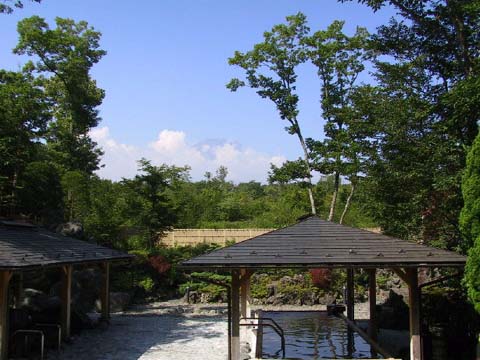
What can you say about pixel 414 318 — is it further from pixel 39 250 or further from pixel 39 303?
pixel 39 303

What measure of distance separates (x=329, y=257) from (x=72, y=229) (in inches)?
650

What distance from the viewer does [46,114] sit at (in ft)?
87.2

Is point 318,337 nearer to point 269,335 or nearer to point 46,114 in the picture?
point 269,335

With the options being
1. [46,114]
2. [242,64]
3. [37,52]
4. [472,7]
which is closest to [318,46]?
[242,64]

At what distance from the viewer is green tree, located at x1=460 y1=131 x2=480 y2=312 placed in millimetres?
8711

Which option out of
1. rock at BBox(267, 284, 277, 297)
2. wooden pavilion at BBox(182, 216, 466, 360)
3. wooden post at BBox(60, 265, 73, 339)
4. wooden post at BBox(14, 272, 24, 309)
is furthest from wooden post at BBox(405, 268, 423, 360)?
rock at BBox(267, 284, 277, 297)

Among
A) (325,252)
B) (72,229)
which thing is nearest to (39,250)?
(325,252)

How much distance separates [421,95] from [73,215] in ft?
62.5

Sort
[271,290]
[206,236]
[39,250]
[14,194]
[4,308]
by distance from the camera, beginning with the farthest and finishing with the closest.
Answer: [206,236], [14,194], [271,290], [39,250], [4,308]

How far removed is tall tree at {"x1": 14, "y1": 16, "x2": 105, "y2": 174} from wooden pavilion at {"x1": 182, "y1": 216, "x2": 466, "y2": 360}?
95.4 ft

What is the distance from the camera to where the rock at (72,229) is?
22823 millimetres

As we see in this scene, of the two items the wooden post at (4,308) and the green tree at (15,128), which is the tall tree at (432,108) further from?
the green tree at (15,128)

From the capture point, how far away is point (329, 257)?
8.98 m

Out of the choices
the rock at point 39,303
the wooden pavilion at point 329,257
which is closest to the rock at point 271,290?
the rock at point 39,303
